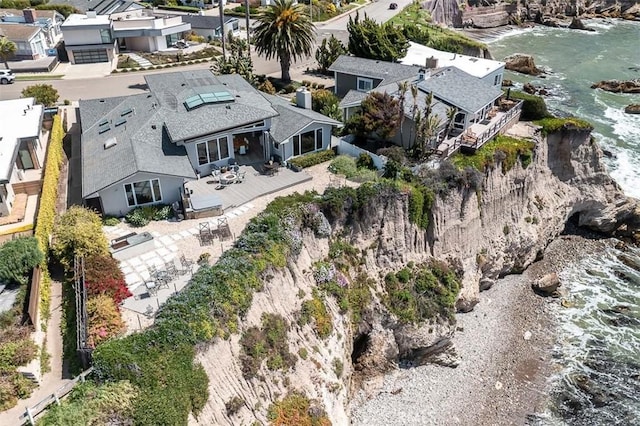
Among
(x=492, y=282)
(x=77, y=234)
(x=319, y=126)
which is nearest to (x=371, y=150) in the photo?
(x=319, y=126)

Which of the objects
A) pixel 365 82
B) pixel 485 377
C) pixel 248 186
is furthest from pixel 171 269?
pixel 365 82

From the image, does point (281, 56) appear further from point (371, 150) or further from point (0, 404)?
point (0, 404)

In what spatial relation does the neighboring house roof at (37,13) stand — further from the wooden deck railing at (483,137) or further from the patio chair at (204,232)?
the wooden deck railing at (483,137)

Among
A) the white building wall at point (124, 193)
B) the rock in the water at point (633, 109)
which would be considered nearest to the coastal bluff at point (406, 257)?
the white building wall at point (124, 193)

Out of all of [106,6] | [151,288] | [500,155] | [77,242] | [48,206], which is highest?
[106,6]

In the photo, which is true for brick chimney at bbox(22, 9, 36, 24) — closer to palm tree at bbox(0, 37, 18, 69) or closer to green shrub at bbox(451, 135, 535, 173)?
palm tree at bbox(0, 37, 18, 69)

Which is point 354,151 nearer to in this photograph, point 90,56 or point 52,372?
point 52,372

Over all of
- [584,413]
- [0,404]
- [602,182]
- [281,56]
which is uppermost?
[281,56]

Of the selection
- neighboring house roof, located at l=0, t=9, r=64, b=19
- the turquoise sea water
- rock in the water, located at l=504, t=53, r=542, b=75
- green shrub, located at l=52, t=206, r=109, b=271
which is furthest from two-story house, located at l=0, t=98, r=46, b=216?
rock in the water, located at l=504, t=53, r=542, b=75
